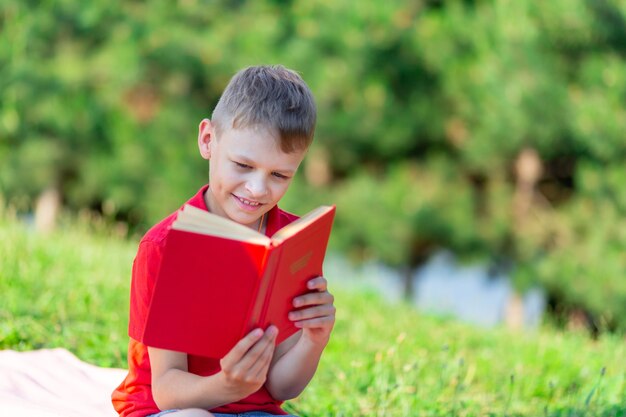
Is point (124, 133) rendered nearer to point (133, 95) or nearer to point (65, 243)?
point (133, 95)

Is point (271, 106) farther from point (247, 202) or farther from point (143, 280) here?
point (143, 280)

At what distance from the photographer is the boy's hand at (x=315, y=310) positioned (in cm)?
198

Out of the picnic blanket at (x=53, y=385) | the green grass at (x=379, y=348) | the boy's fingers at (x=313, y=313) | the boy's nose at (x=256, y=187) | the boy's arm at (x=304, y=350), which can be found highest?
the boy's nose at (x=256, y=187)

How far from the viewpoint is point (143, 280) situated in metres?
2.02

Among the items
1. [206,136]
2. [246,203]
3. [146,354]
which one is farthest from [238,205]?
[146,354]

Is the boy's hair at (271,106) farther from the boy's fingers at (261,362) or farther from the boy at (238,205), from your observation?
Result: the boy's fingers at (261,362)

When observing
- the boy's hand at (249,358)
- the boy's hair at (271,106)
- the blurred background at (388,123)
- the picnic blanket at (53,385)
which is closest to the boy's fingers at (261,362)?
the boy's hand at (249,358)

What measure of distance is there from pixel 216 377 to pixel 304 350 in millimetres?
307

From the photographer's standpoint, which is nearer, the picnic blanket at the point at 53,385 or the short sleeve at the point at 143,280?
the short sleeve at the point at 143,280

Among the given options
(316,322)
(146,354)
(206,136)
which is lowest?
(146,354)

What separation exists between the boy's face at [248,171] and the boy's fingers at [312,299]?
0.72ft

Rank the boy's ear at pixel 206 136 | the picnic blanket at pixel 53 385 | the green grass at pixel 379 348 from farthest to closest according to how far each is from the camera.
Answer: the green grass at pixel 379 348, the picnic blanket at pixel 53 385, the boy's ear at pixel 206 136

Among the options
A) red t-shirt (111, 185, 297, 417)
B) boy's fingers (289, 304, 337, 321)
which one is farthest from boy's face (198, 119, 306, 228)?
boy's fingers (289, 304, 337, 321)

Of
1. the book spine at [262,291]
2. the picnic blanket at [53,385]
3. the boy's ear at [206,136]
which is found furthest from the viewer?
the picnic blanket at [53,385]
